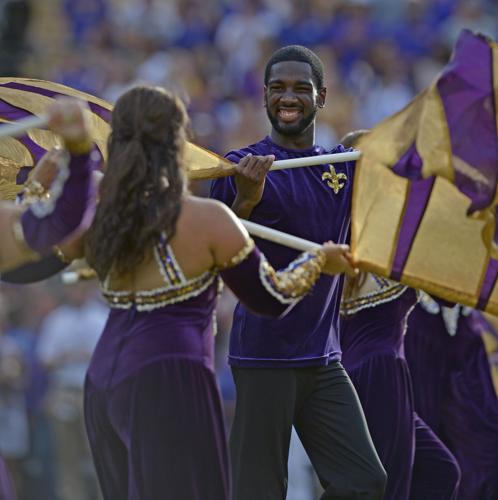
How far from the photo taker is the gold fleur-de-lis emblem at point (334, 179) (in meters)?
7.04

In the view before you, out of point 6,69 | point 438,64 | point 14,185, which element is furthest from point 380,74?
point 14,185

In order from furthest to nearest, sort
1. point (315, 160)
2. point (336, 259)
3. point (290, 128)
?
point (290, 128), point (315, 160), point (336, 259)

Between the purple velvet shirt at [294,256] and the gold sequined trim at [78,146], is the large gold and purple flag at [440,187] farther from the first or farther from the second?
the gold sequined trim at [78,146]

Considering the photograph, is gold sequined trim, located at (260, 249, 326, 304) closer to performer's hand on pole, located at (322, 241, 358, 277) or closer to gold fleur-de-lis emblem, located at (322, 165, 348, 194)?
performer's hand on pole, located at (322, 241, 358, 277)

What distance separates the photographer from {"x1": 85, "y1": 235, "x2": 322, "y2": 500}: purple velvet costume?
570 cm

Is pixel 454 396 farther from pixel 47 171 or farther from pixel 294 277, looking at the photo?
pixel 47 171

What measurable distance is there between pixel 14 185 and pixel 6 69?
853 cm

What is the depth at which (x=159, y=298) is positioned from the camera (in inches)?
228

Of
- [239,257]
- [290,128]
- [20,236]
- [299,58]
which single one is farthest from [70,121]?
[299,58]

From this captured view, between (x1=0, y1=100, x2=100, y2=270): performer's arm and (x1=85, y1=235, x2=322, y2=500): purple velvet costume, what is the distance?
0.34 m

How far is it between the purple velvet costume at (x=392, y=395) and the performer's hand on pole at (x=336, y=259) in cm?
105

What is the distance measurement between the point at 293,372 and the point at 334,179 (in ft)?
3.08

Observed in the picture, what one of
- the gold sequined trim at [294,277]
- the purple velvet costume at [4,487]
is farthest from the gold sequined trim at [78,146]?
the purple velvet costume at [4,487]

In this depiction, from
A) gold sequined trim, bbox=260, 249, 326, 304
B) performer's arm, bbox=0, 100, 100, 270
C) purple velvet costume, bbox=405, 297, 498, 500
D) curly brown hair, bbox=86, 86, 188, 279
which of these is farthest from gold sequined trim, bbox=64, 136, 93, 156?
purple velvet costume, bbox=405, 297, 498, 500
